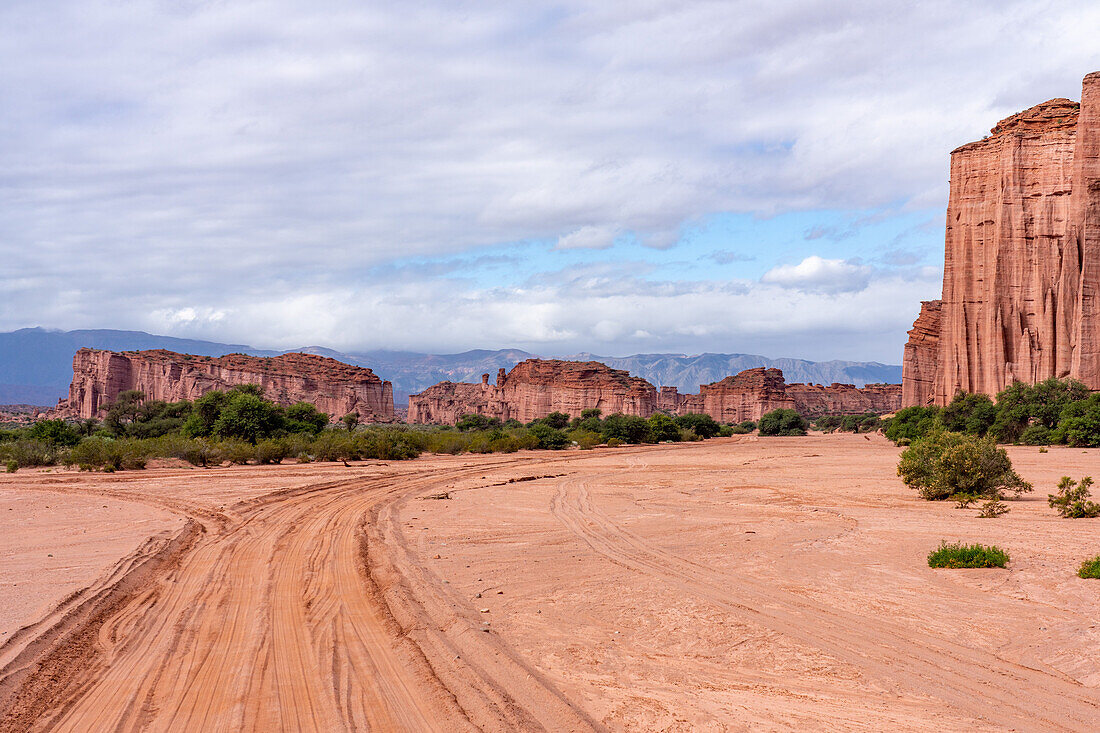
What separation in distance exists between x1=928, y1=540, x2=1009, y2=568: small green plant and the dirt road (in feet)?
0.89

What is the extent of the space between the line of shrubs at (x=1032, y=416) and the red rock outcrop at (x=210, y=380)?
262 feet

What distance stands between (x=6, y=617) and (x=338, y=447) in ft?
92.4

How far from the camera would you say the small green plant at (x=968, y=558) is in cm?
937

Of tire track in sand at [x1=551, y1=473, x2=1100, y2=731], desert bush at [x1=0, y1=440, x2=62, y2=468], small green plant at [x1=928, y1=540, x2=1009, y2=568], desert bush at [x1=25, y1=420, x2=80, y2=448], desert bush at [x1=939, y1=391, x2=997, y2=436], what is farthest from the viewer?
desert bush at [x1=939, y1=391, x2=997, y2=436]

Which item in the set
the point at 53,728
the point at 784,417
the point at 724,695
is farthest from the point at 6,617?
the point at 784,417

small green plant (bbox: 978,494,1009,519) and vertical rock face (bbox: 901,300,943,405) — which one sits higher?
vertical rock face (bbox: 901,300,943,405)

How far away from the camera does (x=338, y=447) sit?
3512cm

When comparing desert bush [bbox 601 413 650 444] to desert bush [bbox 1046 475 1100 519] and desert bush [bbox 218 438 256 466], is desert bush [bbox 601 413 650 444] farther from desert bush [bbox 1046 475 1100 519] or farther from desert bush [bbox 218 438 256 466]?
desert bush [bbox 1046 475 1100 519]

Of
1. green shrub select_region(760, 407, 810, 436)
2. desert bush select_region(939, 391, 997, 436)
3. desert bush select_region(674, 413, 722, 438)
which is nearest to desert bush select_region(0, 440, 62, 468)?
desert bush select_region(939, 391, 997, 436)

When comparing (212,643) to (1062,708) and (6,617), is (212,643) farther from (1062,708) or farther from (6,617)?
(1062,708)

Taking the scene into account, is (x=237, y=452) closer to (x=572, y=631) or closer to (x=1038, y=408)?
(x=572, y=631)

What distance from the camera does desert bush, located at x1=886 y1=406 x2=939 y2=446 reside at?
166 ft

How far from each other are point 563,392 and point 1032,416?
7757 centimetres

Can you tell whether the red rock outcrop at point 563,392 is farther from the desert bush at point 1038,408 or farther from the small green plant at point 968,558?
the small green plant at point 968,558
